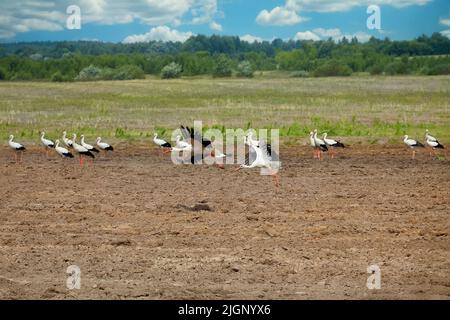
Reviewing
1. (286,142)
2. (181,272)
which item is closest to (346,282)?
(181,272)

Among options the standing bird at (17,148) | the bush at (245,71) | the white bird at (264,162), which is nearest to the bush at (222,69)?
the bush at (245,71)

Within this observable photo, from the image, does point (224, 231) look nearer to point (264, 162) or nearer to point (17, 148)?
point (264, 162)

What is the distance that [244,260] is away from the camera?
10.6m

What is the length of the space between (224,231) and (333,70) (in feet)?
304

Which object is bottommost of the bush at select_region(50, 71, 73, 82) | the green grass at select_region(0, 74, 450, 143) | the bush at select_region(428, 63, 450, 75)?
the green grass at select_region(0, 74, 450, 143)

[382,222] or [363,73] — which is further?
[363,73]

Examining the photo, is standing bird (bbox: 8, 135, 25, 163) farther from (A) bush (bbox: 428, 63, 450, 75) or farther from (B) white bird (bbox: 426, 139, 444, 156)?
(A) bush (bbox: 428, 63, 450, 75)

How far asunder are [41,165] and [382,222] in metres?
11.0

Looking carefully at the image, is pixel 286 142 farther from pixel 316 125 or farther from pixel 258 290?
pixel 258 290

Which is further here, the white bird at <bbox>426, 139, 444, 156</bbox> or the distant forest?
the distant forest

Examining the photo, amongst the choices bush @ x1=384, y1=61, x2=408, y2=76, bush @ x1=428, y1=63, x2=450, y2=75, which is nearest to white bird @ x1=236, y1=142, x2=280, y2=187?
bush @ x1=428, y1=63, x2=450, y2=75

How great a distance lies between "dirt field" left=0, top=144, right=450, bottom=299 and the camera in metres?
9.49

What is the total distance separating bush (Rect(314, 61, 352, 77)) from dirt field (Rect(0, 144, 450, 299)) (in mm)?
83686

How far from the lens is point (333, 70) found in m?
102
